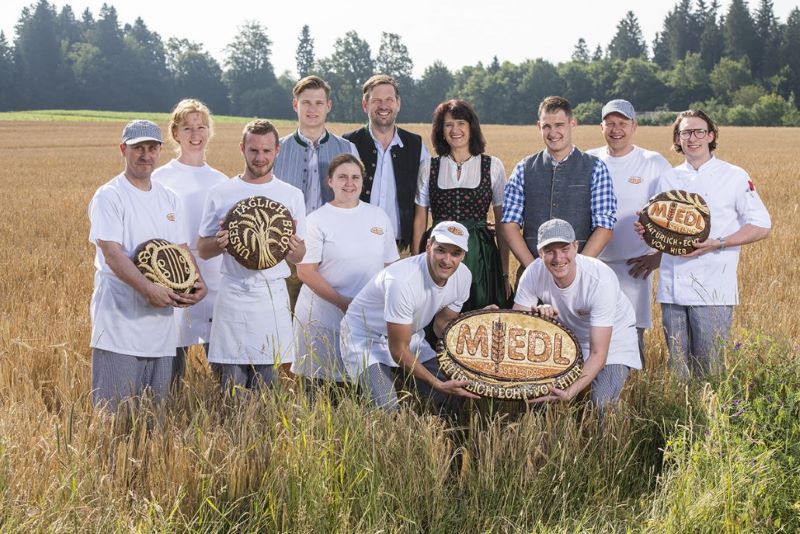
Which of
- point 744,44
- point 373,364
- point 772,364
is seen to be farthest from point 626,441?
point 744,44

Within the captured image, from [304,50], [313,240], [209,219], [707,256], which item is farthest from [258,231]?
[304,50]

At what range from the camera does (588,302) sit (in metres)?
4.86

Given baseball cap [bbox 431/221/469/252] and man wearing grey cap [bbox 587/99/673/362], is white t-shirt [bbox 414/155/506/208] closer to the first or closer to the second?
man wearing grey cap [bbox 587/99/673/362]

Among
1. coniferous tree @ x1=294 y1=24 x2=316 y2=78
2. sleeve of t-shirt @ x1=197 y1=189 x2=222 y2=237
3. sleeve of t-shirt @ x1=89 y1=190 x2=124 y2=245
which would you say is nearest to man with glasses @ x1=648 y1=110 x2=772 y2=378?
sleeve of t-shirt @ x1=197 y1=189 x2=222 y2=237

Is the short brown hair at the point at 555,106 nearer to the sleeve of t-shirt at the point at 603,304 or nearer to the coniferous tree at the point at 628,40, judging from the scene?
the sleeve of t-shirt at the point at 603,304

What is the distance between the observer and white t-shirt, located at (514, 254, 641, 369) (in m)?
4.82

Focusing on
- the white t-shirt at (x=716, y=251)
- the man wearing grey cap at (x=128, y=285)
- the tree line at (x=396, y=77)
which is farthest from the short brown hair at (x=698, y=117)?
the tree line at (x=396, y=77)

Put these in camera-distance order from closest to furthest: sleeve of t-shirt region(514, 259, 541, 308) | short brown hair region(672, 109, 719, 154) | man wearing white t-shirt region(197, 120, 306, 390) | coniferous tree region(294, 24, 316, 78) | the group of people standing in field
A: the group of people standing in field
man wearing white t-shirt region(197, 120, 306, 390)
sleeve of t-shirt region(514, 259, 541, 308)
short brown hair region(672, 109, 719, 154)
coniferous tree region(294, 24, 316, 78)

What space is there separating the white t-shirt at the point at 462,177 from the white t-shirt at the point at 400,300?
845mm

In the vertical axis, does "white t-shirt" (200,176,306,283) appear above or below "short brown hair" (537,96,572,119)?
below

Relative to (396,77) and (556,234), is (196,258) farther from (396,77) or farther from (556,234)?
(396,77)

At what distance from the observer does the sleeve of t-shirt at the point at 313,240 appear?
17.6ft

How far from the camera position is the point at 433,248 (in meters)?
4.84

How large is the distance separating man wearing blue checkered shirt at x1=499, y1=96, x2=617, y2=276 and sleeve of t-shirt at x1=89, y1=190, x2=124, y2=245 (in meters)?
2.50
